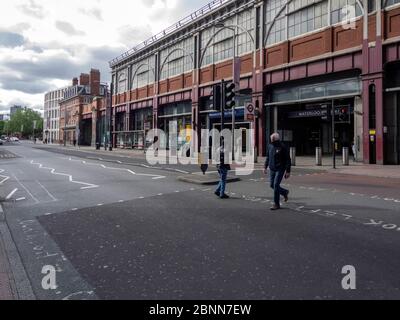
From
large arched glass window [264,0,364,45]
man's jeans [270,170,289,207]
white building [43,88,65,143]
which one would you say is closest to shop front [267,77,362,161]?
large arched glass window [264,0,364,45]

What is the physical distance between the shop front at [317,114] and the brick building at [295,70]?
8 cm

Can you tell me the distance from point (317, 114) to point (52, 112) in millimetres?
115334

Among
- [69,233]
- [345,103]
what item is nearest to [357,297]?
[69,233]

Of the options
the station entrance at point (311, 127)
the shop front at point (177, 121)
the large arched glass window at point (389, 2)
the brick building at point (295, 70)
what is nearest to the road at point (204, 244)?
the brick building at point (295, 70)

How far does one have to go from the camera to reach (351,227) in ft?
23.2

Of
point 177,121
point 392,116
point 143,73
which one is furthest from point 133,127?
point 392,116

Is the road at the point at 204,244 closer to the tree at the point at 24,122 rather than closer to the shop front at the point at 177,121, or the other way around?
the shop front at the point at 177,121

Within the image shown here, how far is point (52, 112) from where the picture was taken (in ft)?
420

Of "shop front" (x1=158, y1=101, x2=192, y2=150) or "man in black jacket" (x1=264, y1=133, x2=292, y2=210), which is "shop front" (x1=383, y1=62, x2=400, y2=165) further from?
"shop front" (x1=158, y1=101, x2=192, y2=150)

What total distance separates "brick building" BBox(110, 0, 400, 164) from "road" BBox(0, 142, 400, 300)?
40.7ft

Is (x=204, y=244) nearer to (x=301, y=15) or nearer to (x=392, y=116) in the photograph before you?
(x=392, y=116)

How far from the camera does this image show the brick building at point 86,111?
6569cm

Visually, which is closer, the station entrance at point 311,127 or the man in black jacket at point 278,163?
the man in black jacket at point 278,163

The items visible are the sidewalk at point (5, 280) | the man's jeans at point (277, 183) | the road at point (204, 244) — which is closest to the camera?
the sidewalk at point (5, 280)
